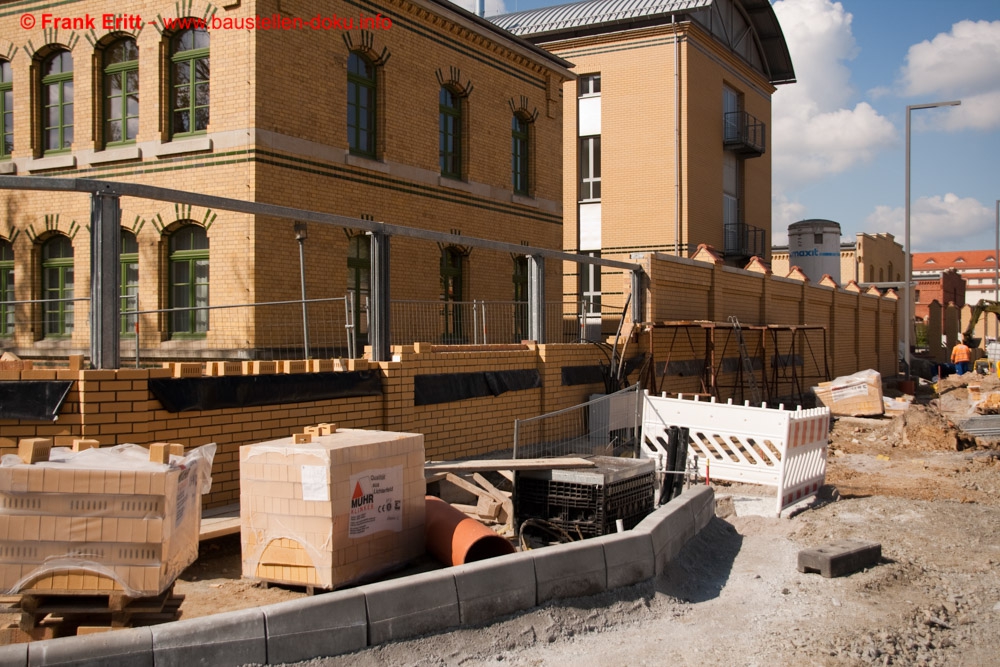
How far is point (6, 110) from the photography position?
53.0 ft

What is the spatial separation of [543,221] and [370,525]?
52.9 ft

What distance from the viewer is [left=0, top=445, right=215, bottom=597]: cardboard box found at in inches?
194

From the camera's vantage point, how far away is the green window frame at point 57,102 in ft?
51.0

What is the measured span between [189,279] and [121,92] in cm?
377

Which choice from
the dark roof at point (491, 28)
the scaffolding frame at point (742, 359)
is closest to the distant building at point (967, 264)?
the scaffolding frame at point (742, 359)

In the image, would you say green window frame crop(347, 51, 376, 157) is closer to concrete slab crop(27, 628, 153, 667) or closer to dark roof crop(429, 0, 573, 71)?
dark roof crop(429, 0, 573, 71)

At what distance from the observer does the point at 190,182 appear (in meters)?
14.2

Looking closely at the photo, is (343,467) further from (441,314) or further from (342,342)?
(441,314)

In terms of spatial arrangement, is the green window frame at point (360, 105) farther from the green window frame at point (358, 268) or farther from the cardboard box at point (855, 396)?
the cardboard box at point (855, 396)

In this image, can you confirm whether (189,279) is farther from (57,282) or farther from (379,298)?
(379,298)

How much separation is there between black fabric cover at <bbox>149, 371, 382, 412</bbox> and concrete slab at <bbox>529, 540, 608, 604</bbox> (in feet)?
10.0

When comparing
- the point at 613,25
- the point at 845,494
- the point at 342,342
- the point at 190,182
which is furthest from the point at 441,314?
the point at 613,25

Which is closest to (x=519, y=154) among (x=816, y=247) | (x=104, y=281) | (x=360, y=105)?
(x=360, y=105)

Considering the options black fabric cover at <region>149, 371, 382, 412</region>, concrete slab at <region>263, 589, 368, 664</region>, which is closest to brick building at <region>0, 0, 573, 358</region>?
black fabric cover at <region>149, 371, 382, 412</region>
